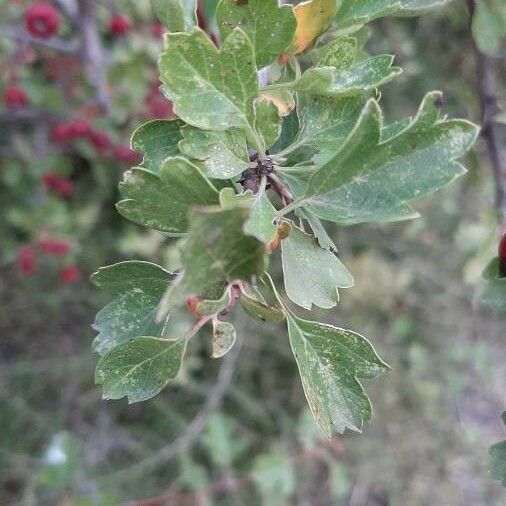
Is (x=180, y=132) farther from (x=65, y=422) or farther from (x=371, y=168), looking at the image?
(x=65, y=422)

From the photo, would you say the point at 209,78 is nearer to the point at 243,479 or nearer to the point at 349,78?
the point at 349,78

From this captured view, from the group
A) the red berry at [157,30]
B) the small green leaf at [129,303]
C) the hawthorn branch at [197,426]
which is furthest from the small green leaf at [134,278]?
the red berry at [157,30]

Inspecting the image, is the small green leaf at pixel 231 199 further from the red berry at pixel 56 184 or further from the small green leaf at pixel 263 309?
the red berry at pixel 56 184

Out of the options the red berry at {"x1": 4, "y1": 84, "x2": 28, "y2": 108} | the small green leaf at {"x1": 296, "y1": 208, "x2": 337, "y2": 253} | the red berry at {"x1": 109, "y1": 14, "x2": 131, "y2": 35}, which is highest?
the small green leaf at {"x1": 296, "y1": 208, "x2": 337, "y2": 253}

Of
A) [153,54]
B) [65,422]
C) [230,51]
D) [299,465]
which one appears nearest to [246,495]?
[299,465]

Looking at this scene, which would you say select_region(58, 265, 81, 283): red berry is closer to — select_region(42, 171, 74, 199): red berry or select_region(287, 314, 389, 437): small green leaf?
select_region(42, 171, 74, 199): red berry

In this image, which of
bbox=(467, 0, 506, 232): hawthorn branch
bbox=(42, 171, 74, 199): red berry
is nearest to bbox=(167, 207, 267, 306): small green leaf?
bbox=(467, 0, 506, 232): hawthorn branch
